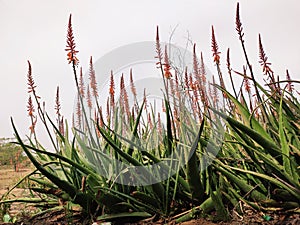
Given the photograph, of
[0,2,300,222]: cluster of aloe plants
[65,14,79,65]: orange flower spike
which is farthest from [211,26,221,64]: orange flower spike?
[65,14,79,65]: orange flower spike

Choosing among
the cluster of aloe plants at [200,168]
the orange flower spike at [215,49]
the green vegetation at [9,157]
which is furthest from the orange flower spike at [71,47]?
the green vegetation at [9,157]

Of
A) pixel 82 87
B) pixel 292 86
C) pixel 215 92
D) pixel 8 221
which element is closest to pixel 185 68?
pixel 215 92

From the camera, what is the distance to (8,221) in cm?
234

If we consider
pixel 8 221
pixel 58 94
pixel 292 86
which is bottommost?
pixel 8 221

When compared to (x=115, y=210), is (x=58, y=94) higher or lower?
higher

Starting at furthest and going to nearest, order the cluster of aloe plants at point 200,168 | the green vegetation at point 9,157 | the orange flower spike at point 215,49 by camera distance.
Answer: the green vegetation at point 9,157
the orange flower spike at point 215,49
the cluster of aloe plants at point 200,168

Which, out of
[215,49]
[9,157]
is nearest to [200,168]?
[215,49]

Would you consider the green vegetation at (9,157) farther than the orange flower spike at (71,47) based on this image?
Yes

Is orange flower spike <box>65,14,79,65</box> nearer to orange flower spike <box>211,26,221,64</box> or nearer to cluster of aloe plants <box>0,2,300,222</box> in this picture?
cluster of aloe plants <box>0,2,300,222</box>

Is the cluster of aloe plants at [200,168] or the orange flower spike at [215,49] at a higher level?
the orange flower spike at [215,49]

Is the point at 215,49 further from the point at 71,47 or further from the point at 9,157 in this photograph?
the point at 9,157

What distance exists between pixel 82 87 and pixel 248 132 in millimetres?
1719

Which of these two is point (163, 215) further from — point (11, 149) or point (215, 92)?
point (11, 149)

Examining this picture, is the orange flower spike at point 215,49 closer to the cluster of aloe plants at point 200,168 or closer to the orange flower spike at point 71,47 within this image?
the cluster of aloe plants at point 200,168
